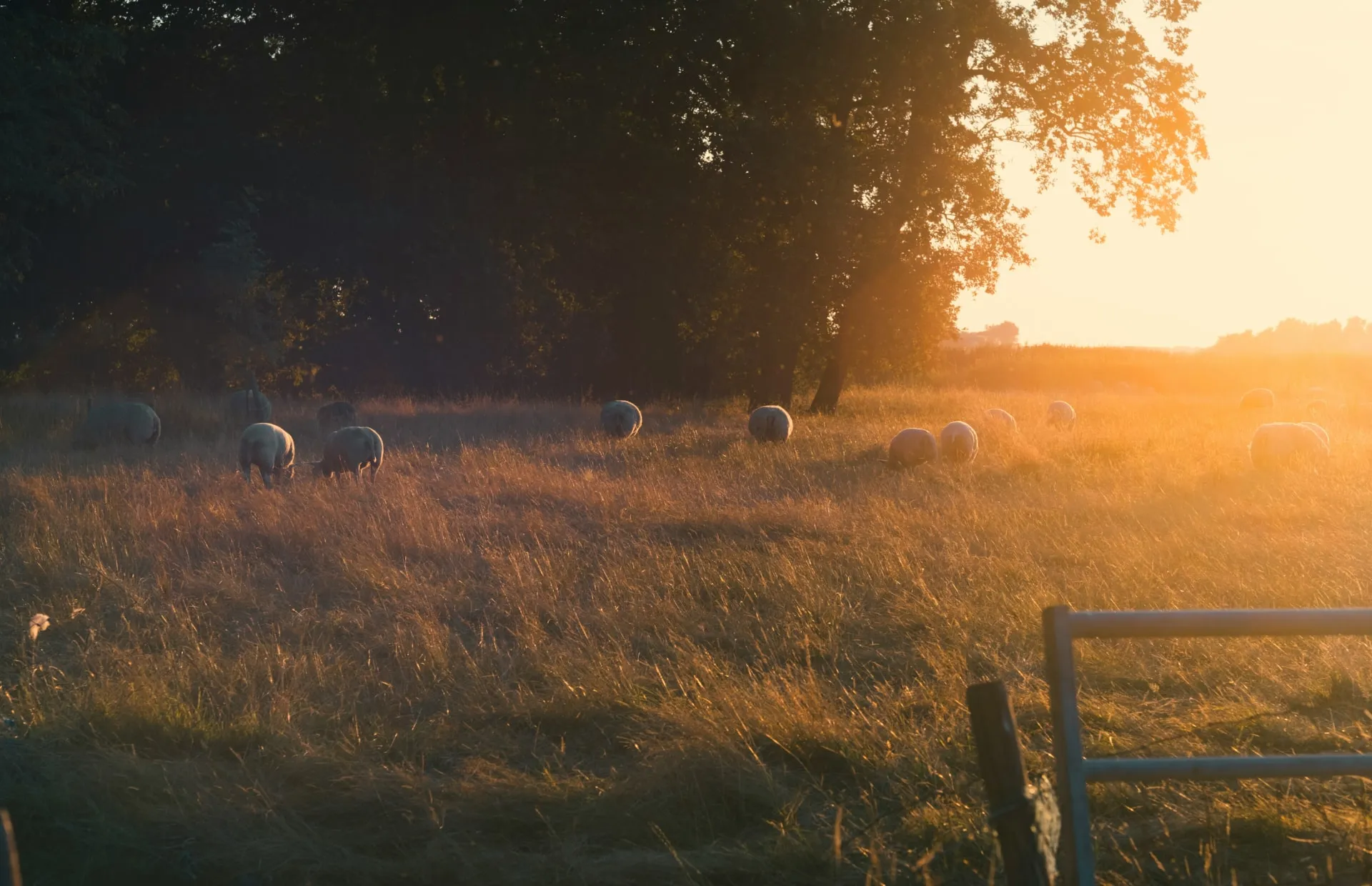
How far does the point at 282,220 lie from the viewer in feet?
100.0

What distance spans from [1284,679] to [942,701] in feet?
6.74

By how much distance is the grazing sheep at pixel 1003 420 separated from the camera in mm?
21875

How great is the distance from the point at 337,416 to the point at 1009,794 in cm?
2099

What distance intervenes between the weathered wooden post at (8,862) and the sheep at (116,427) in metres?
17.2

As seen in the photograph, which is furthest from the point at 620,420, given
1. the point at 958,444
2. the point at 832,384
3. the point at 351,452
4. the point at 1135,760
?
the point at 1135,760

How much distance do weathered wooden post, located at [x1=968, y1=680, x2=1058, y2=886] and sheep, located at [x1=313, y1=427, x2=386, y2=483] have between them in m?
11.8

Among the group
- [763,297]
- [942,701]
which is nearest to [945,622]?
[942,701]

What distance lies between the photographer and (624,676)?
21.2 ft

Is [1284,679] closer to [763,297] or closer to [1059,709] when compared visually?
[1059,709]

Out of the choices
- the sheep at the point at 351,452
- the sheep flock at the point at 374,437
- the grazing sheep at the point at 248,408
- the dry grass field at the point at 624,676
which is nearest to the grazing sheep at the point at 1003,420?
the sheep flock at the point at 374,437

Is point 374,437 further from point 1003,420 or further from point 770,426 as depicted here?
point 1003,420

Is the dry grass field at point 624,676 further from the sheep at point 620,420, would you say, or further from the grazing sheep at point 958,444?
the sheep at point 620,420

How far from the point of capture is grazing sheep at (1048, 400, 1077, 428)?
83.5 feet

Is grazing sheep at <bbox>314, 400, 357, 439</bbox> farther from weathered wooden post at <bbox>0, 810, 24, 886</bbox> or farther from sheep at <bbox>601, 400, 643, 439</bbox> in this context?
weathered wooden post at <bbox>0, 810, 24, 886</bbox>
